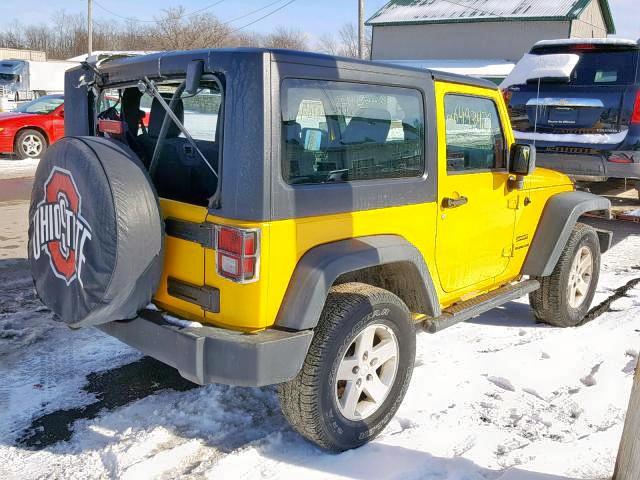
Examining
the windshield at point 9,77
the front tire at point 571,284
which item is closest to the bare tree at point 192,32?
the windshield at point 9,77

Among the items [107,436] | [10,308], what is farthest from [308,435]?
[10,308]

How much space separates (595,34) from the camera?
32.9 meters

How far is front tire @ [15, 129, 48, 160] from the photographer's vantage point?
45.1ft

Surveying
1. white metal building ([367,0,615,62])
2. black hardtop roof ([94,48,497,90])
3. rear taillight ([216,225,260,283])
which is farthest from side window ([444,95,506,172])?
white metal building ([367,0,615,62])

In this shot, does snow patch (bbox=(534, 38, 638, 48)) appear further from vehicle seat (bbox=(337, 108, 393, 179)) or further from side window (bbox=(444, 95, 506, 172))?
vehicle seat (bbox=(337, 108, 393, 179))

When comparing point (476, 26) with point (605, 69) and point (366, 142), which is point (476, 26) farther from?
point (366, 142)

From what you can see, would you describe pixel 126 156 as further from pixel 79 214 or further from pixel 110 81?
pixel 110 81

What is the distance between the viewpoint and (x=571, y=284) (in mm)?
4863

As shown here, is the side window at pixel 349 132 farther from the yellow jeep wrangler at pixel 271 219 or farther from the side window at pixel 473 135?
the side window at pixel 473 135

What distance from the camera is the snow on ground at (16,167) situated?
12213 mm

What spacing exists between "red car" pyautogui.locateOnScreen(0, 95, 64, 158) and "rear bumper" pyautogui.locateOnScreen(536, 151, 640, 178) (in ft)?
33.9

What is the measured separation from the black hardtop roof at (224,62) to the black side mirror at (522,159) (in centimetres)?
60

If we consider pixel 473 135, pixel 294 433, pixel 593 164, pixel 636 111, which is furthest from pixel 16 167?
pixel 294 433

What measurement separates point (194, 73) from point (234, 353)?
125 cm
